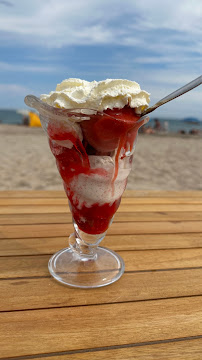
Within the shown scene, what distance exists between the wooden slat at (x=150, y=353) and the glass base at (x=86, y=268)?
0.24 meters

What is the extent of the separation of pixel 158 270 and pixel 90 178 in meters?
0.34

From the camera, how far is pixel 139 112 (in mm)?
865

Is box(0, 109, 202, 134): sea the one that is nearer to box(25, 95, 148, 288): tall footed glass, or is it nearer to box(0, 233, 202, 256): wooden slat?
box(0, 233, 202, 256): wooden slat

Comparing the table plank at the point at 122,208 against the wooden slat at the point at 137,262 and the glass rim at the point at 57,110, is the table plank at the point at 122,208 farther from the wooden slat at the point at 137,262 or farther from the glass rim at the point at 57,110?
the glass rim at the point at 57,110

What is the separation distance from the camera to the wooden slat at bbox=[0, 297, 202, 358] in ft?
2.16

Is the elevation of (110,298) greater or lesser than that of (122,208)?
greater

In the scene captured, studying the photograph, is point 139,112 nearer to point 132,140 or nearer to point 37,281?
point 132,140

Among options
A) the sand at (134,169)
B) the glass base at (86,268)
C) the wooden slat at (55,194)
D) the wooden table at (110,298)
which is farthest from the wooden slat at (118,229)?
the sand at (134,169)

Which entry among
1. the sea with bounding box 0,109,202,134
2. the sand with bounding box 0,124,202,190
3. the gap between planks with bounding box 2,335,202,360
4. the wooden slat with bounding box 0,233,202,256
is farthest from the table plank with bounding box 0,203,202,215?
the sea with bounding box 0,109,202,134

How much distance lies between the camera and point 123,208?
1.55 m

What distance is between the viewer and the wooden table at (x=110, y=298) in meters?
0.66

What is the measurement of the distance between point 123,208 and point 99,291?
0.71m

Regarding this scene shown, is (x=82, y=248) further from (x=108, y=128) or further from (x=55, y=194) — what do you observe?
(x=55, y=194)

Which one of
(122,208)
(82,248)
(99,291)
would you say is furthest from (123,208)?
(99,291)
